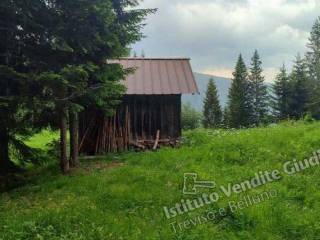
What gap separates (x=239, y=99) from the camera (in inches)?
2447

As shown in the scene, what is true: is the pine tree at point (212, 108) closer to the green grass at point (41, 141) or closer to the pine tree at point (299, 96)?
the pine tree at point (299, 96)

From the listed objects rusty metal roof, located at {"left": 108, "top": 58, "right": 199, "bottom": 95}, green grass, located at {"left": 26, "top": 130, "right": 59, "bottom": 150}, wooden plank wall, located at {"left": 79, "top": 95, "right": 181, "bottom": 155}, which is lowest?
green grass, located at {"left": 26, "top": 130, "right": 59, "bottom": 150}

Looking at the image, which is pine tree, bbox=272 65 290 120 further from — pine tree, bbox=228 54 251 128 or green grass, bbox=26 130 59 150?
green grass, bbox=26 130 59 150

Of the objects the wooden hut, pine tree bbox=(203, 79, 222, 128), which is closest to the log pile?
the wooden hut

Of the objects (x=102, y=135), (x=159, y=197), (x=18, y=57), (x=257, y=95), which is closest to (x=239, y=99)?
(x=257, y=95)

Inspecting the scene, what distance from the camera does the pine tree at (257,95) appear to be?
210 ft

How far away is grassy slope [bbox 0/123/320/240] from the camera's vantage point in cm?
922

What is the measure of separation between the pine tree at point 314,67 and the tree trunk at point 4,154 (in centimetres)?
4044

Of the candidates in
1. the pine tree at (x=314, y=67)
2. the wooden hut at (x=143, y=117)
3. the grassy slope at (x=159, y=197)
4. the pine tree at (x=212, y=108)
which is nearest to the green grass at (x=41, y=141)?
the wooden hut at (x=143, y=117)

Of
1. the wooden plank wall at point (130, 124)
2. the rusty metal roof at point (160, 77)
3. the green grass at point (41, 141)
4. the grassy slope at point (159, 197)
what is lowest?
the grassy slope at point (159, 197)

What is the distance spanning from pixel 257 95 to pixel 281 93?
31.5 ft

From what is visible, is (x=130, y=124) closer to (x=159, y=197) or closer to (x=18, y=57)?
(x=18, y=57)

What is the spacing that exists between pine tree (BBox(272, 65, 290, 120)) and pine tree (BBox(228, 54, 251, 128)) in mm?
4918

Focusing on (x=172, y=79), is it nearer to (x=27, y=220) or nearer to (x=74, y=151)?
(x=74, y=151)
